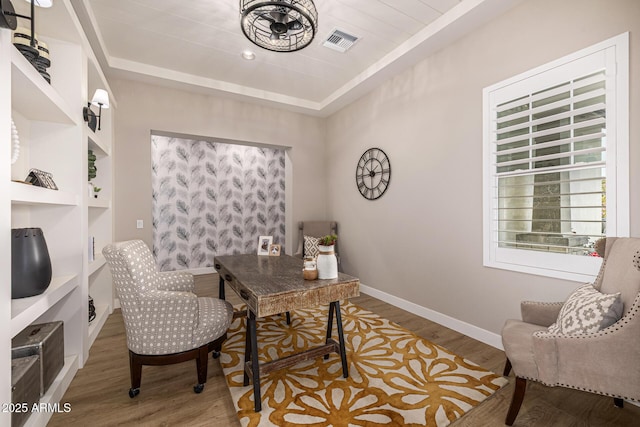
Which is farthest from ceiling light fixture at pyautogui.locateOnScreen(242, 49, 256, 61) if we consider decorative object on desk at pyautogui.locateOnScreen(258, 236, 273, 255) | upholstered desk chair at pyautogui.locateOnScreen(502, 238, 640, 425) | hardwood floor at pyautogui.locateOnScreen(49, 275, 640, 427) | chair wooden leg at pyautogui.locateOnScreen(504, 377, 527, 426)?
chair wooden leg at pyautogui.locateOnScreen(504, 377, 527, 426)

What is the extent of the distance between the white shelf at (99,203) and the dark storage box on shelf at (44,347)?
118cm

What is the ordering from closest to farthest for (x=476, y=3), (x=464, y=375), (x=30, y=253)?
(x=30, y=253) → (x=464, y=375) → (x=476, y=3)

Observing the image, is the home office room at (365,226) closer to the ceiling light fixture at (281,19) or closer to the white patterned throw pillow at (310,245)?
the ceiling light fixture at (281,19)

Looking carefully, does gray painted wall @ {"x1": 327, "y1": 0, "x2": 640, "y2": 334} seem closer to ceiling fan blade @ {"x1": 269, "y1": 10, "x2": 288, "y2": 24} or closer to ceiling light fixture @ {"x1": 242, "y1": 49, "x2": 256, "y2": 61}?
ceiling light fixture @ {"x1": 242, "y1": 49, "x2": 256, "y2": 61}

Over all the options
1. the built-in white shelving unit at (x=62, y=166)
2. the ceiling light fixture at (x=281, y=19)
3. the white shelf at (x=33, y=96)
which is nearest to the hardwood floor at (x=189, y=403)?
the built-in white shelving unit at (x=62, y=166)

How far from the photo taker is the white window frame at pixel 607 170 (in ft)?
5.92

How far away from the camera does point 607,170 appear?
6.15ft

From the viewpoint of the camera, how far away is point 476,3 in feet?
7.73

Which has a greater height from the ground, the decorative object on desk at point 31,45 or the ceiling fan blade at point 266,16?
the ceiling fan blade at point 266,16

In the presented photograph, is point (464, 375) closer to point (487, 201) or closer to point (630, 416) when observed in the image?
point (630, 416)

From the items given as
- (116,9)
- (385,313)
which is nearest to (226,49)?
(116,9)

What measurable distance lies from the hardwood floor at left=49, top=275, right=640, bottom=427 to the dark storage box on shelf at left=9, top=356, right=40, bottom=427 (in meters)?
0.25

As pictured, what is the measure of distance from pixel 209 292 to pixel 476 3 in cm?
447

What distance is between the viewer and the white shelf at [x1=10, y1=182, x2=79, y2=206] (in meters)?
1.42
